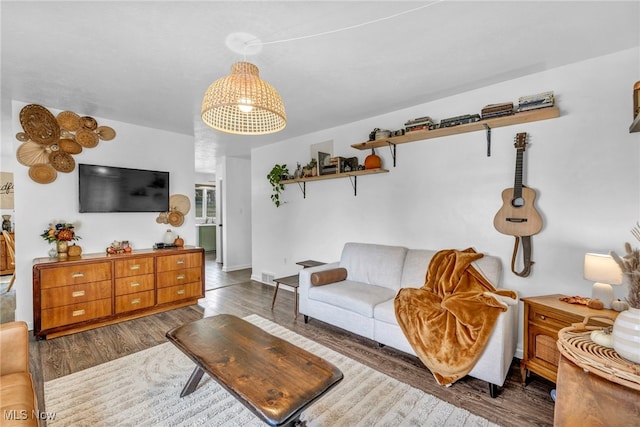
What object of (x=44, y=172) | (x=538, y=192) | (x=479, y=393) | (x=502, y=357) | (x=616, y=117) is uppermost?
(x=616, y=117)

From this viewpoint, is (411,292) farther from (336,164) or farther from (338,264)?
(336,164)

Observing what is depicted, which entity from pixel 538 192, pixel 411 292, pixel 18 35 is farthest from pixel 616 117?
pixel 18 35

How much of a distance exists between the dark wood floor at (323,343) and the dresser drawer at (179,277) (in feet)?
1.17

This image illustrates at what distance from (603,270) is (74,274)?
445 centimetres

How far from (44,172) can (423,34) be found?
3960 millimetres

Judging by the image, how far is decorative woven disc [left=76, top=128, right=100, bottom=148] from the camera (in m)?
3.34

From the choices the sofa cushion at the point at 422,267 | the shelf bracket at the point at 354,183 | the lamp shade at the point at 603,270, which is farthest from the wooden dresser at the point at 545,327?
the shelf bracket at the point at 354,183

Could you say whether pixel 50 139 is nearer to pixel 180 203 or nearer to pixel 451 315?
pixel 180 203

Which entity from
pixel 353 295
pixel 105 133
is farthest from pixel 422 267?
pixel 105 133

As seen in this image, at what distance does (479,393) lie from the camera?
1984mm

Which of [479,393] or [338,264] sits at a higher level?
[338,264]

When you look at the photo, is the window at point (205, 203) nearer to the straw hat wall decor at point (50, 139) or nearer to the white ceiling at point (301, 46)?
→ the straw hat wall decor at point (50, 139)

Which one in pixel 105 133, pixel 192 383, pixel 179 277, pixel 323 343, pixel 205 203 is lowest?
pixel 323 343

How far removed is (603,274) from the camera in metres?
1.80
